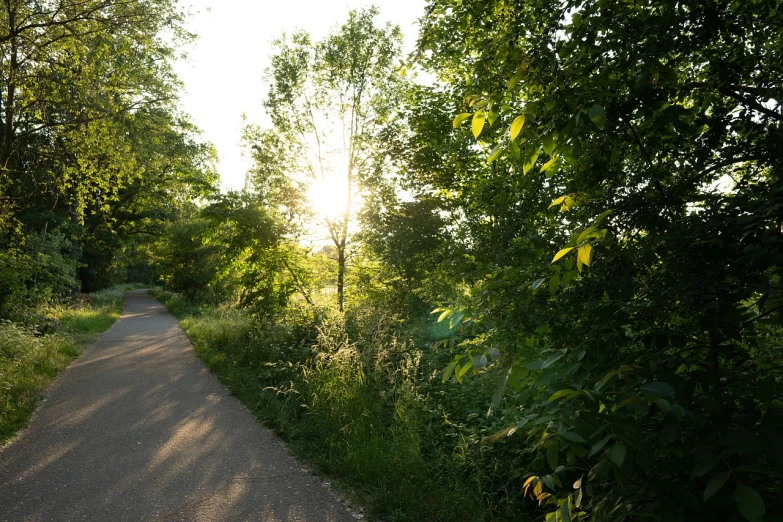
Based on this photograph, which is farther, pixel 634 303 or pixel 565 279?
pixel 634 303

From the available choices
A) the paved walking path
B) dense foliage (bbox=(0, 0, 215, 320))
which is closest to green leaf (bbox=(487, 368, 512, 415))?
the paved walking path

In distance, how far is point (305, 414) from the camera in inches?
271

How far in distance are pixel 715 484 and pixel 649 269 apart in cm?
93

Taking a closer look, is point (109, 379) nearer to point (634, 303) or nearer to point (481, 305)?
point (481, 305)

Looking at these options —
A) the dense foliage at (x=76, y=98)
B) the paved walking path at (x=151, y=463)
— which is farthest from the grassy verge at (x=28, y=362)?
the dense foliage at (x=76, y=98)

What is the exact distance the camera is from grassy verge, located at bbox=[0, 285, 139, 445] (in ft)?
23.4

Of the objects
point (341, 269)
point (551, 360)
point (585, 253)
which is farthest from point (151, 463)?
point (341, 269)

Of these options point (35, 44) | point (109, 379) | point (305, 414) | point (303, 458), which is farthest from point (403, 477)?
point (35, 44)

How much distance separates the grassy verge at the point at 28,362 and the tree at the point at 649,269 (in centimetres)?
717

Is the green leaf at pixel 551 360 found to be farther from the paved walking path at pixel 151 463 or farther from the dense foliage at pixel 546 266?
the paved walking path at pixel 151 463

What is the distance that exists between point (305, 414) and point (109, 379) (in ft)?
17.5

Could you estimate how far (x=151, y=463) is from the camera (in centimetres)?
568

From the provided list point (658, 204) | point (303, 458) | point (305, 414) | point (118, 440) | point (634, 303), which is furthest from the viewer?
point (305, 414)

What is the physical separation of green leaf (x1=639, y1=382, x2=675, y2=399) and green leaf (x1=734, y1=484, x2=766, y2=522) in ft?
1.03
